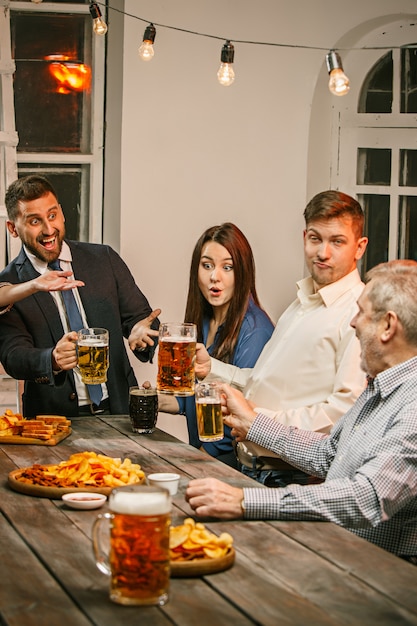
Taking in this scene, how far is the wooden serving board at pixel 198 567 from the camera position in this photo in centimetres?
191

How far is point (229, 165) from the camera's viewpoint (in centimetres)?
495

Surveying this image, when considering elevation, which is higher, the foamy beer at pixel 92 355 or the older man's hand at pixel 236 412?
the foamy beer at pixel 92 355

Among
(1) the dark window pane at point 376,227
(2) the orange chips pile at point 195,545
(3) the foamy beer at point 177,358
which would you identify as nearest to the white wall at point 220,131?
(1) the dark window pane at point 376,227

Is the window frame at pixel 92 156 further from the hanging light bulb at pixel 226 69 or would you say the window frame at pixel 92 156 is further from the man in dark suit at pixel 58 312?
the hanging light bulb at pixel 226 69

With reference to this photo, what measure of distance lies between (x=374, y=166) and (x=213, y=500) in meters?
3.31

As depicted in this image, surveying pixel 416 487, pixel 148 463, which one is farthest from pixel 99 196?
pixel 416 487

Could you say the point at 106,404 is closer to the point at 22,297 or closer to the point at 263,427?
the point at 22,297

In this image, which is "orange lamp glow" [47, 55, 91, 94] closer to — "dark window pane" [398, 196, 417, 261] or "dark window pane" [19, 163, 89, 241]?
"dark window pane" [19, 163, 89, 241]

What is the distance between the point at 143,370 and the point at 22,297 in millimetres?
1366

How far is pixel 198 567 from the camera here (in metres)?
1.92

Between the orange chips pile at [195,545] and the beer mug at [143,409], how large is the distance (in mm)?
1433

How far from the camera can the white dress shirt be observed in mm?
3289

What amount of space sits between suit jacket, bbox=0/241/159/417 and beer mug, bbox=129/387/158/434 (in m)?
0.30

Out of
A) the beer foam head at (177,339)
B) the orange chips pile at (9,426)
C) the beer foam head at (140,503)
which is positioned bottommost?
the orange chips pile at (9,426)
